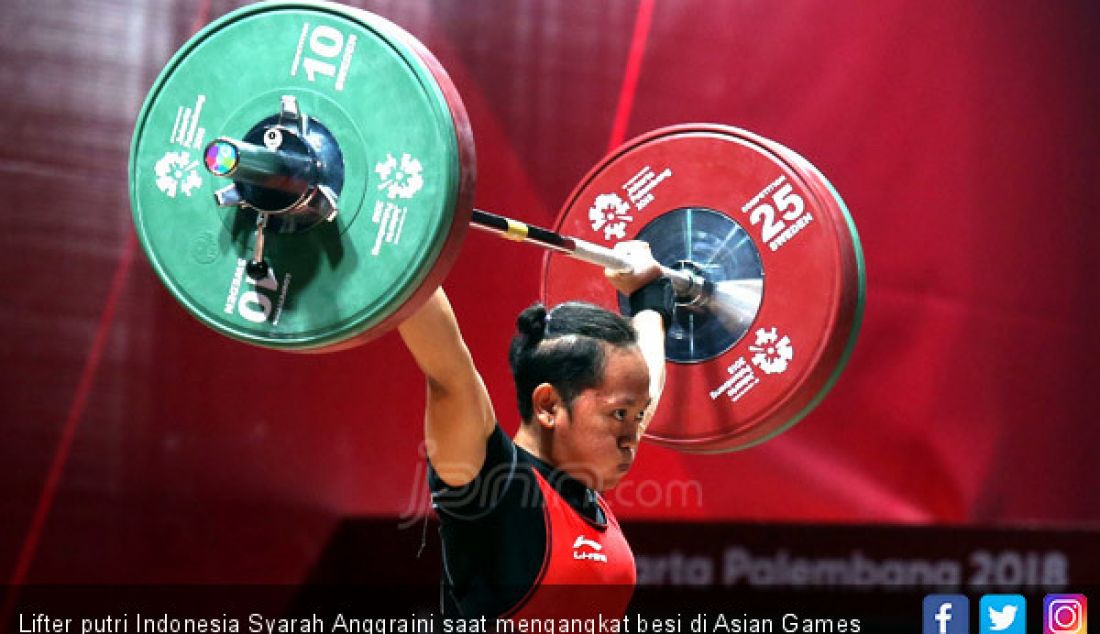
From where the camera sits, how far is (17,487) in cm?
333

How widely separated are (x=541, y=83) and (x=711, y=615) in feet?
5.88

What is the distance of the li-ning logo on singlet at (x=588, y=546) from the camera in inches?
93.8

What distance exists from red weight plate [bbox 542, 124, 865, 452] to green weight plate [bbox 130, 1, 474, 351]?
1145 millimetres

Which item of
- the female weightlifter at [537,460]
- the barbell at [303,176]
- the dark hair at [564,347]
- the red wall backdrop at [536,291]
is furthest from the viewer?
the red wall backdrop at [536,291]

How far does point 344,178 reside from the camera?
2102mm

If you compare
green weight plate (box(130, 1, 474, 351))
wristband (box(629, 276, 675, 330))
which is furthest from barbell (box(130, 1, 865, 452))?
wristband (box(629, 276, 675, 330))

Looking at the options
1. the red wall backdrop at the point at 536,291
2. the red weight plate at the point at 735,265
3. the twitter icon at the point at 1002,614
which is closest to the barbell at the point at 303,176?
the red weight plate at the point at 735,265

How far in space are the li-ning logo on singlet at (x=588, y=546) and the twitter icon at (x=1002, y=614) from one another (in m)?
2.19

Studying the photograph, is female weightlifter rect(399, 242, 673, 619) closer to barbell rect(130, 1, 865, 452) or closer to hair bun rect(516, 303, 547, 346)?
hair bun rect(516, 303, 547, 346)

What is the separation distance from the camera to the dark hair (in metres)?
2.46

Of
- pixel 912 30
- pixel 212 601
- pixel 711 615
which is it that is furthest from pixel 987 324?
pixel 212 601

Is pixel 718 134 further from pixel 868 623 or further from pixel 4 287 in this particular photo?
pixel 868 623

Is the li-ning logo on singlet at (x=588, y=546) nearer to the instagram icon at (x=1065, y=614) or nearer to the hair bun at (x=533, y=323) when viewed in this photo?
the hair bun at (x=533, y=323)

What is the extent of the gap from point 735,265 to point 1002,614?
6.83 ft
